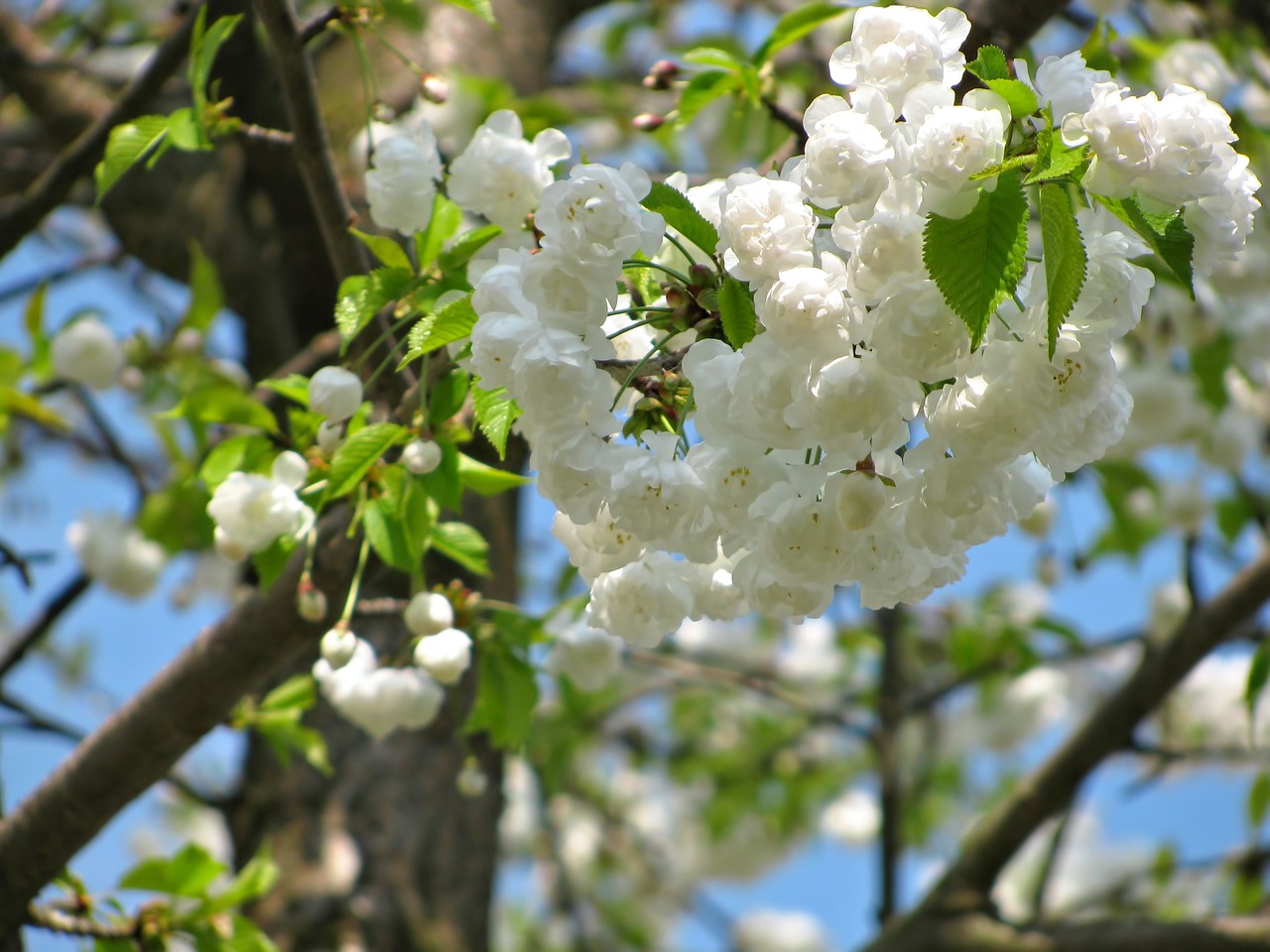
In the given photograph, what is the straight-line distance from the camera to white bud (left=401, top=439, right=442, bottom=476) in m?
1.17

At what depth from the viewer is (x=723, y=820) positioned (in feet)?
12.2

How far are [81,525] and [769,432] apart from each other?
2567mm

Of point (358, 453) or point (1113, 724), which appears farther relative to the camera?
point (1113, 724)

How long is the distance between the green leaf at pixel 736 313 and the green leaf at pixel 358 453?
1.42 ft

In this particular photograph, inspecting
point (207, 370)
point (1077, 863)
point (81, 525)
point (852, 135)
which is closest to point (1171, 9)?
point (207, 370)

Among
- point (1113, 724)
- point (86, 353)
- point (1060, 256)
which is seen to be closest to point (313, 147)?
point (1060, 256)

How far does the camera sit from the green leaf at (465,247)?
3.81ft

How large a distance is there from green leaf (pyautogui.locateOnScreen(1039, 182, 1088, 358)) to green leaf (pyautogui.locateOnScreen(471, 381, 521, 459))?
436 millimetres

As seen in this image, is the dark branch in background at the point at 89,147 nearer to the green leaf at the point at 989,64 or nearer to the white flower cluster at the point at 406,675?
the white flower cluster at the point at 406,675

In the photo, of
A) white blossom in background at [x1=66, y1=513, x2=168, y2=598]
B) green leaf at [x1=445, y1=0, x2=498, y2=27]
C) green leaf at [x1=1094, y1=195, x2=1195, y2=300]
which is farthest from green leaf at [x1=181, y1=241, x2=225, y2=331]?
green leaf at [x1=1094, y1=195, x2=1195, y2=300]

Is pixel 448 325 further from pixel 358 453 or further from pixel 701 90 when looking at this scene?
pixel 701 90

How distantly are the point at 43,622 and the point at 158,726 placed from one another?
95cm

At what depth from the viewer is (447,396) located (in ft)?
3.89

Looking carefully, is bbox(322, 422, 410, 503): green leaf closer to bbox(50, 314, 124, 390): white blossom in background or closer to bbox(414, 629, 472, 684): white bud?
bbox(414, 629, 472, 684): white bud
